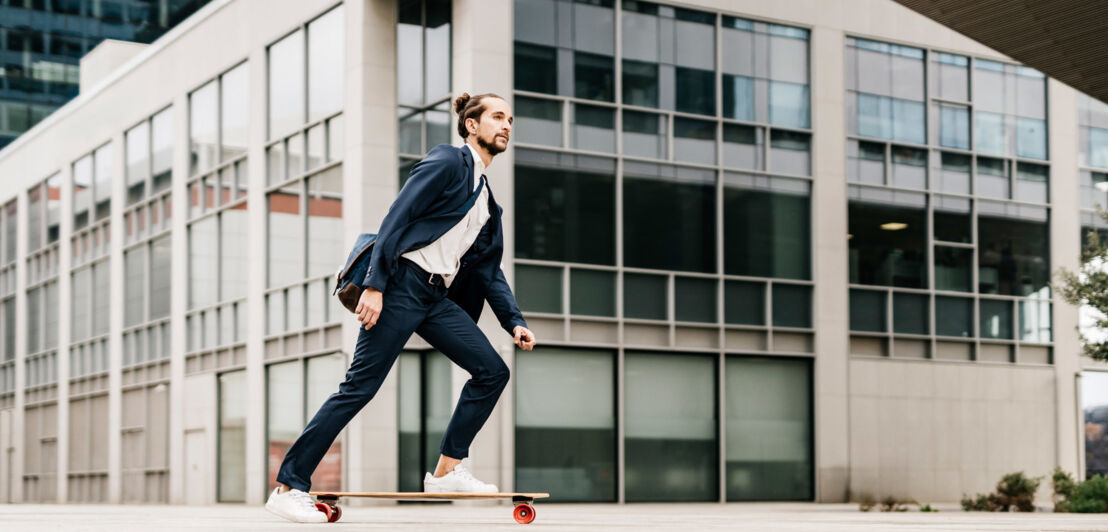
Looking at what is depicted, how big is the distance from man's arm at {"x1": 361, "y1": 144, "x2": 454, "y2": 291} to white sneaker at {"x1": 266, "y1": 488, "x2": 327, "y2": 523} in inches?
41.0

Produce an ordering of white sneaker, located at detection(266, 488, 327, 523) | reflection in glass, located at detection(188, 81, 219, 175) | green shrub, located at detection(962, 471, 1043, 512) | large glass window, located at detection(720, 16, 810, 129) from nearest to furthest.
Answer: white sneaker, located at detection(266, 488, 327, 523) < green shrub, located at detection(962, 471, 1043, 512) < large glass window, located at detection(720, 16, 810, 129) < reflection in glass, located at detection(188, 81, 219, 175)

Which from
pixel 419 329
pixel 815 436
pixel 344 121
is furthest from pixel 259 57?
pixel 419 329

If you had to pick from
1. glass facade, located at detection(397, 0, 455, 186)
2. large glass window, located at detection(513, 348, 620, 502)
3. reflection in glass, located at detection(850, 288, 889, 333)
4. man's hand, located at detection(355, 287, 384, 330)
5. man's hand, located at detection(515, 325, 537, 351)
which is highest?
glass facade, located at detection(397, 0, 455, 186)

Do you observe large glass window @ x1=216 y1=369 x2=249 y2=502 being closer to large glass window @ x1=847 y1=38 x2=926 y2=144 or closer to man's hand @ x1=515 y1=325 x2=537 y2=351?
large glass window @ x1=847 y1=38 x2=926 y2=144

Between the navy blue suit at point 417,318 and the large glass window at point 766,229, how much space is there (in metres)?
17.3

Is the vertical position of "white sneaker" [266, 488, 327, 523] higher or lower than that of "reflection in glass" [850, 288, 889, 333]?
lower

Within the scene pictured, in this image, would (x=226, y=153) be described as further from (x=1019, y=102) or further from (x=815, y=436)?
(x=1019, y=102)

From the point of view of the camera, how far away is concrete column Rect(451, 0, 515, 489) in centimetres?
2153

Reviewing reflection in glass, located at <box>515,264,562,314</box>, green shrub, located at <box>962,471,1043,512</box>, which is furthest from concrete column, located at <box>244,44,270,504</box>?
green shrub, located at <box>962,471,1043,512</box>

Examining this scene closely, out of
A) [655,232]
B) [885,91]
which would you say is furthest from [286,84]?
[885,91]

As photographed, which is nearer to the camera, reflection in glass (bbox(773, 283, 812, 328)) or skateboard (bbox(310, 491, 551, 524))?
skateboard (bbox(310, 491, 551, 524))

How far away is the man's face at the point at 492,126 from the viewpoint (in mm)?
7016

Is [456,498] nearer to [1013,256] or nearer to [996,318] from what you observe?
[996,318]

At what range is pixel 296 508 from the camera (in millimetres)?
6645
